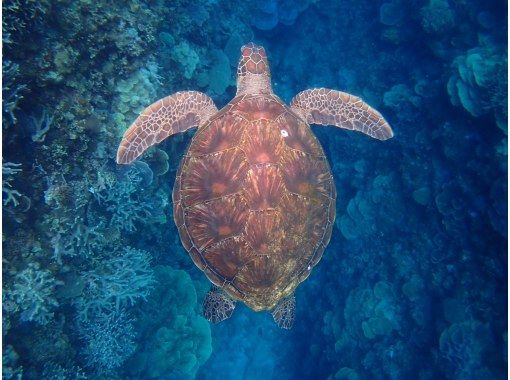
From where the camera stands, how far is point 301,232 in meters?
3.36

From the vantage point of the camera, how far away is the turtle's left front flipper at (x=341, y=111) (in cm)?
439

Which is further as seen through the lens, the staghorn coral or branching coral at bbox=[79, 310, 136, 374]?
the staghorn coral

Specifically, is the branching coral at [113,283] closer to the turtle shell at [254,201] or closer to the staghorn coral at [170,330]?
the staghorn coral at [170,330]

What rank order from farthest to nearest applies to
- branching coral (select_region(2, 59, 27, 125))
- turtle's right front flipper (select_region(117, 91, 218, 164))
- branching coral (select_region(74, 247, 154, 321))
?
branching coral (select_region(74, 247, 154, 321))
turtle's right front flipper (select_region(117, 91, 218, 164))
branching coral (select_region(2, 59, 27, 125))

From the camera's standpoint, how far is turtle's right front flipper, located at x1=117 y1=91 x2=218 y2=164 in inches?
141

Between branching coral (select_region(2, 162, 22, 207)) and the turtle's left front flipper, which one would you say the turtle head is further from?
branching coral (select_region(2, 162, 22, 207))

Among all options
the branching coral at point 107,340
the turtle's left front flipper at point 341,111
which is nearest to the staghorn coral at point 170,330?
the branching coral at point 107,340

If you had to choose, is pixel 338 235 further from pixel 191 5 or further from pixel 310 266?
pixel 191 5

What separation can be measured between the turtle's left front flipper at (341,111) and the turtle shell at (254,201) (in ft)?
2.79

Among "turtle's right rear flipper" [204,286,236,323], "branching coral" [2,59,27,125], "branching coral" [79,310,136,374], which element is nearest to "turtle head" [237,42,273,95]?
"branching coral" [2,59,27,125]

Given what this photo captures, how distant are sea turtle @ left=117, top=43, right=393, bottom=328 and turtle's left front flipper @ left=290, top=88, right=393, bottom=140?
0.76 metres

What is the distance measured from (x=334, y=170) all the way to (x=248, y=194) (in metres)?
4.15

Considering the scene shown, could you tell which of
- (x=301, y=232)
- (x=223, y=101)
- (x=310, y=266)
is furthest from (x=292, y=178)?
(x=223, y=101)

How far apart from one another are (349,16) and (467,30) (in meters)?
2.41
